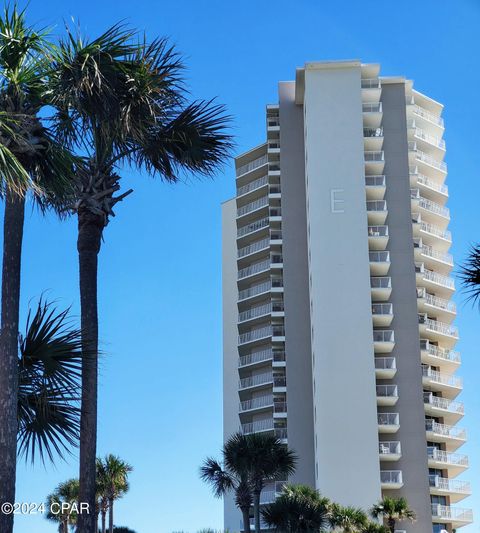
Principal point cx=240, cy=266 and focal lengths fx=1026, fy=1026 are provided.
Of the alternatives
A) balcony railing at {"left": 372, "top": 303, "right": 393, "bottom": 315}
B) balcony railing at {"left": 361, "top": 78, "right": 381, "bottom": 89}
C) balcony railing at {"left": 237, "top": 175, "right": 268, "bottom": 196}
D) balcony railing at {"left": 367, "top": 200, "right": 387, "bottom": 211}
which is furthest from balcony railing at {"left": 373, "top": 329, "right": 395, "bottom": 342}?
balcony railing at {"left": 361, "top": 78, "right": 381, "bottom": 89}

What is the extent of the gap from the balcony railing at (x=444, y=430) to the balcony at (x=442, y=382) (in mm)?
2710

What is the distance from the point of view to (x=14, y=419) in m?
15.2

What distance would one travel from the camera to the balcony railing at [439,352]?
77.8 meters

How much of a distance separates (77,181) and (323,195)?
56.4 metres

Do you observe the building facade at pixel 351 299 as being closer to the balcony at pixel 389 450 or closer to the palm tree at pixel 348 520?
the balcony at pixel 389 450

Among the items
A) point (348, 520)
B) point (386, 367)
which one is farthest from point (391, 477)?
point (348, 520)

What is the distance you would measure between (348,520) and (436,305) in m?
30.0

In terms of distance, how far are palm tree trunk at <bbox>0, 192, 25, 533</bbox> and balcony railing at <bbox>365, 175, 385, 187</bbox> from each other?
62516 millimetres

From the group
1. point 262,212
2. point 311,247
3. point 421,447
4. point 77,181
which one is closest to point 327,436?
point 421,447

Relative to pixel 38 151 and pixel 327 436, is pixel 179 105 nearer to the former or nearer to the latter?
pixel 38 151

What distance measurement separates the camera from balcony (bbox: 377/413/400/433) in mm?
71500

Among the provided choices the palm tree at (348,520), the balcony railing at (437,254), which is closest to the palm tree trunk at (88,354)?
the palm tree at (348,520)

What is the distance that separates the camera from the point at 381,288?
74938 millimetres

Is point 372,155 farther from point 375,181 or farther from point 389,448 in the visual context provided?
point 389,448
